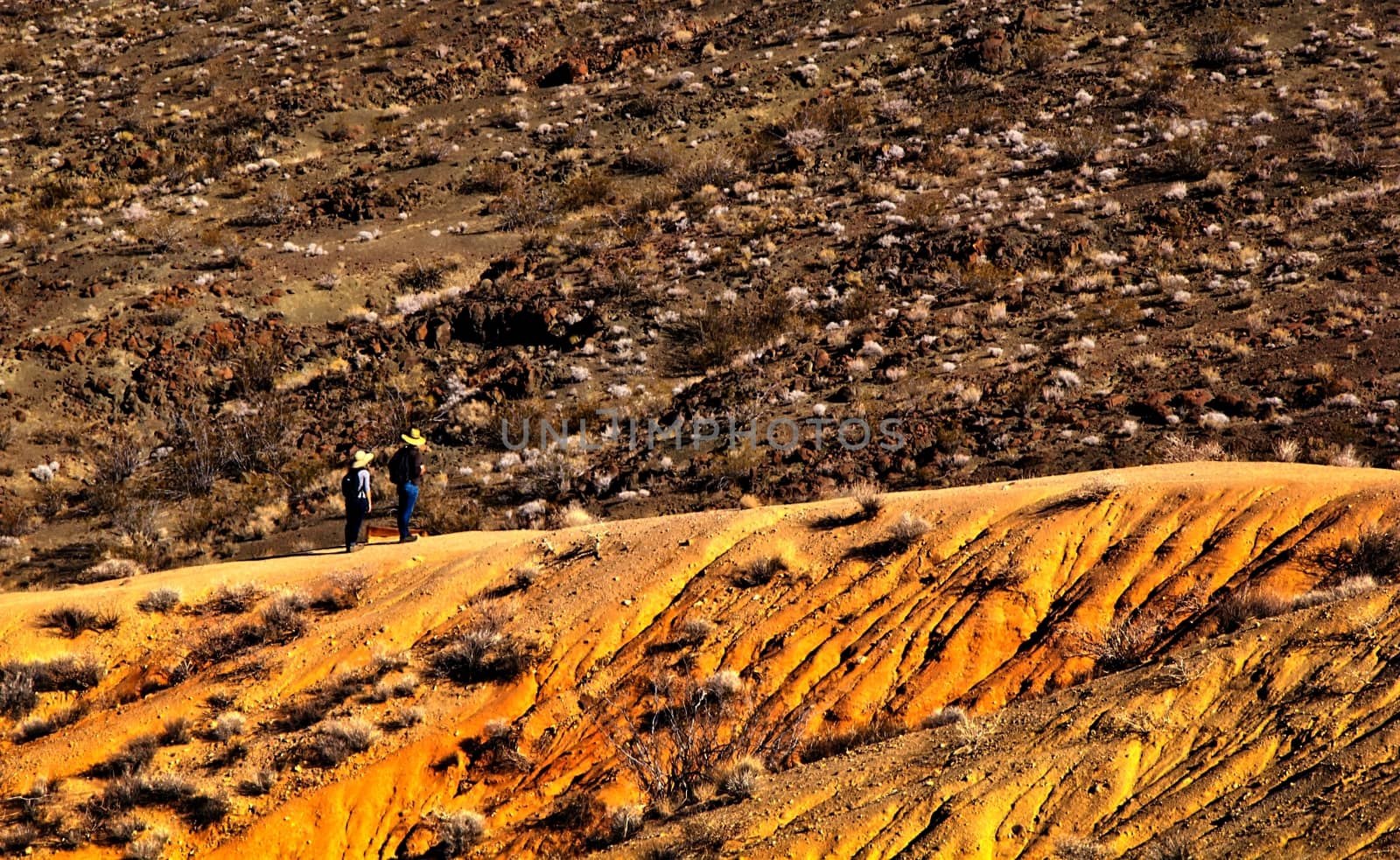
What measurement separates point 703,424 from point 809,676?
11594 mm


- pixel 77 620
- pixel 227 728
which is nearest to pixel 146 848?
pixel 227 728

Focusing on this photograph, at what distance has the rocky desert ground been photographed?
8.80 meters

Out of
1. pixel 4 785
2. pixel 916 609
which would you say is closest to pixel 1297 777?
pixel 916 609

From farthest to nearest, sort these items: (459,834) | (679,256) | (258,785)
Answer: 1. (679,256)
2. (258,785)
3. (459,834)

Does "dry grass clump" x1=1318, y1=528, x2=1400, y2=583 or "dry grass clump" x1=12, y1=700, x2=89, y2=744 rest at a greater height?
"dry grass clump" x1=1318, y1=528, x2=1400, y2=583

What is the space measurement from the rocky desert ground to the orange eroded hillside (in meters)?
0.05

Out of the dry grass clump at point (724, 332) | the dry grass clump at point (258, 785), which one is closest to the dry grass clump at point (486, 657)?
the dry grass clump at point (258, 785)

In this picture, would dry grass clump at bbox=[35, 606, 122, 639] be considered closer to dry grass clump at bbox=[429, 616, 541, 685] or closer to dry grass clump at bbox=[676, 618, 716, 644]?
dry grass clump at bbox=[429, 616, 541, 685]

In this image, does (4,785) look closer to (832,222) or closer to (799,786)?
(799,786)

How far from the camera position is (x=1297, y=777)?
6.71m

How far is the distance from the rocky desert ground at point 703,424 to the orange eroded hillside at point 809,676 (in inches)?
2.1

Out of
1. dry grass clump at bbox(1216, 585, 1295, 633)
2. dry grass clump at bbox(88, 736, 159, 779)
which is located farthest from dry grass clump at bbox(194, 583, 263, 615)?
dry grass clump at bbox(1216, 585, 1295, 633)

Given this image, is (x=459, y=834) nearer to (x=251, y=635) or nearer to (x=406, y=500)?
(x=251, y=635)

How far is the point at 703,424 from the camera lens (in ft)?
Result: 70.8
